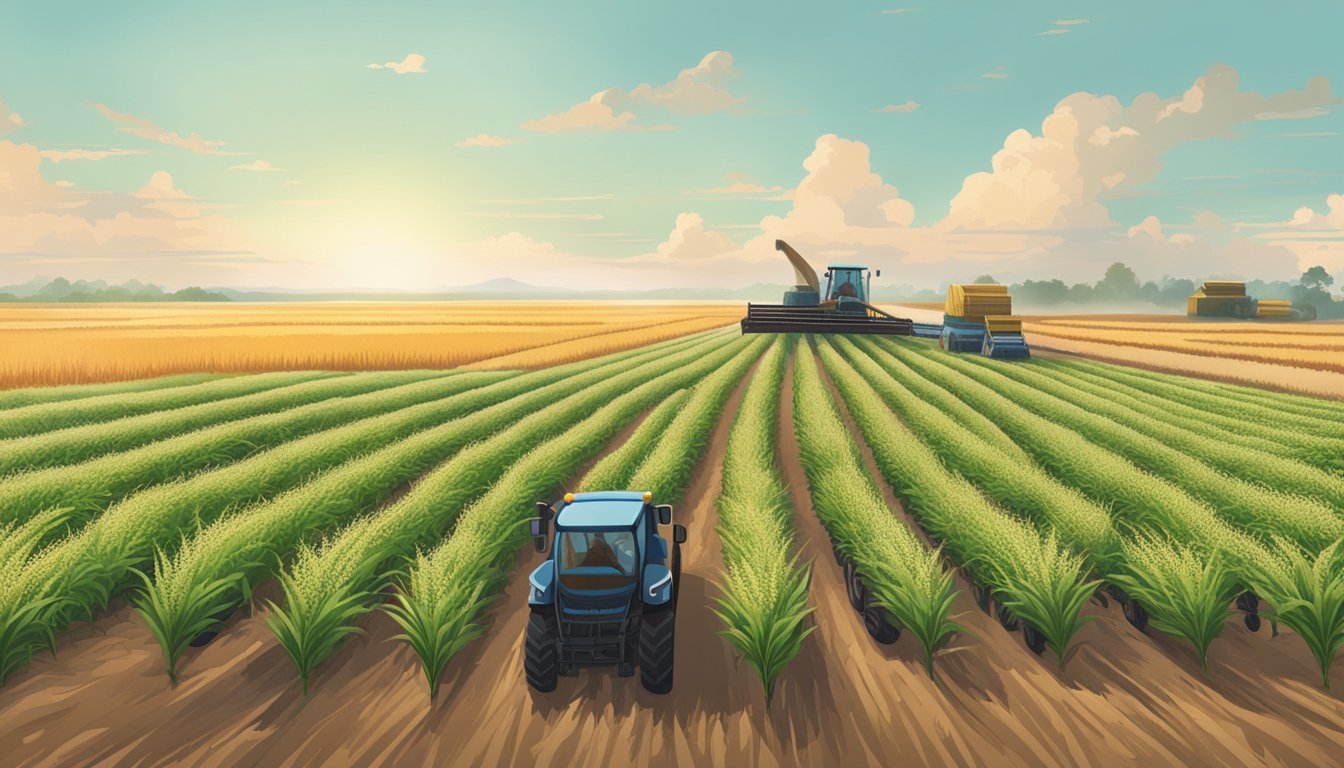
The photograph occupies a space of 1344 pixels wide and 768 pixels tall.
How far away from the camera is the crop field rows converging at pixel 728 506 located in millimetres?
6008

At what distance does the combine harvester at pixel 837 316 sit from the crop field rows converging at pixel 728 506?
1809 cm

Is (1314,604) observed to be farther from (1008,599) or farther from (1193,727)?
(1008,599)

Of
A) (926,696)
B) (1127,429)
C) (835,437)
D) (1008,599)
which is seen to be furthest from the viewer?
(1127,429)

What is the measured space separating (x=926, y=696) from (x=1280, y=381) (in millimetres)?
28340

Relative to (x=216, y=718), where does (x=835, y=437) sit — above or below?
above

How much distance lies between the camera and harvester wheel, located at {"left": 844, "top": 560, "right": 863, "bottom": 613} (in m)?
6.95

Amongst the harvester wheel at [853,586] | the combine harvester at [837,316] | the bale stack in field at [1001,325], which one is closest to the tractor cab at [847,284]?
the combine harvester at [837,316]

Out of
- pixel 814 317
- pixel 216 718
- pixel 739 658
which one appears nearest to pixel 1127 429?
pixel 739 658

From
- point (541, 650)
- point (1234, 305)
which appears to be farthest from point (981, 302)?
point (1234, 305)

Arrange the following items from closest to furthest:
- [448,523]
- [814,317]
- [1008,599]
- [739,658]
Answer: [739,658] < [1008,599] < [448,523] < [814,317]

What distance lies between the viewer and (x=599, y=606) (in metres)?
5.36

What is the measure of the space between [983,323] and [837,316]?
400 inches

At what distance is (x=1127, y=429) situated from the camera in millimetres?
13953

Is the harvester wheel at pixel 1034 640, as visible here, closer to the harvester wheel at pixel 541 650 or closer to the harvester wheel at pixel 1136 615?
the harvester wheel at pixel 1136 615
